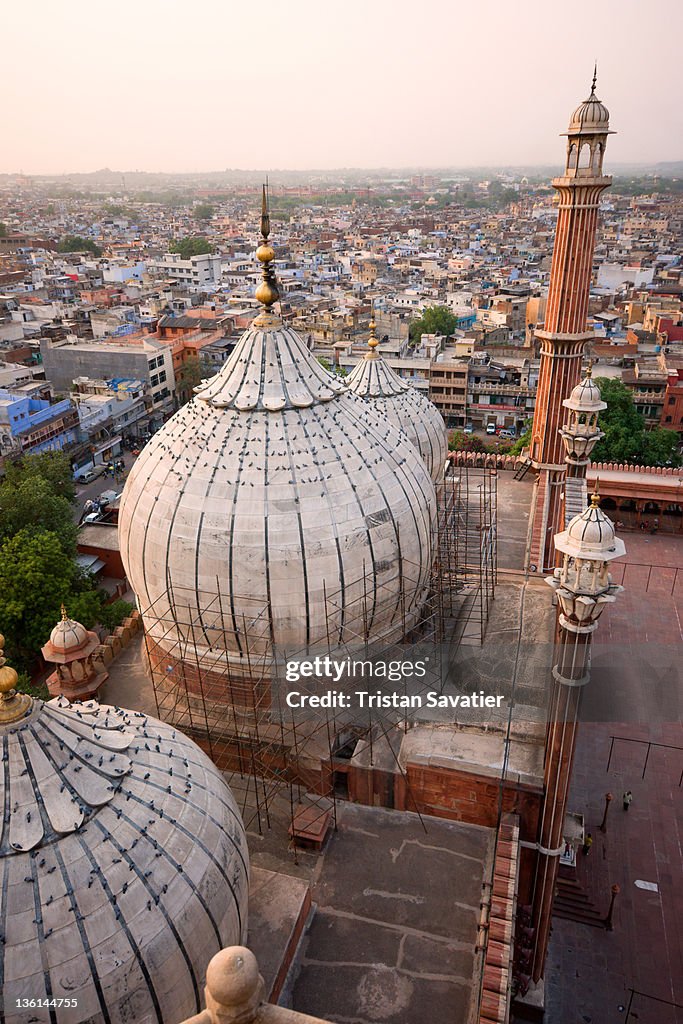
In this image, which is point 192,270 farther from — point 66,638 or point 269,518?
point 269,518

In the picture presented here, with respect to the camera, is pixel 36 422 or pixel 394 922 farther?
pixel 36 422

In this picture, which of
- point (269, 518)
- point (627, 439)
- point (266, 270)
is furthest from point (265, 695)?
point (627, 439)

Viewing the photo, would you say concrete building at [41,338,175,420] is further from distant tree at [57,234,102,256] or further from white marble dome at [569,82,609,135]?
distant tree at [57,234,102,256]

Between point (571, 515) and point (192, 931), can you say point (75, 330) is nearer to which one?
point (571, 515)

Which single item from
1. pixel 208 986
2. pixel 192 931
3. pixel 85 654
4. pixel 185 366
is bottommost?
pixel 185 366

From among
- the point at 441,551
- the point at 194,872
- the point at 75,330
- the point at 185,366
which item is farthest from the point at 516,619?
the point at 75,330

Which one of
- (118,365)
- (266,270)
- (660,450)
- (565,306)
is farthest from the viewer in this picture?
(118,365)

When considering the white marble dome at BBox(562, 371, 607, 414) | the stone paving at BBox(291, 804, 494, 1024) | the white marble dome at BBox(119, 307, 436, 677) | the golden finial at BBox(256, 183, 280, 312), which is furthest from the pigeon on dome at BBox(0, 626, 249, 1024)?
the white marble dome at BBox(562, 371, 607, 414)

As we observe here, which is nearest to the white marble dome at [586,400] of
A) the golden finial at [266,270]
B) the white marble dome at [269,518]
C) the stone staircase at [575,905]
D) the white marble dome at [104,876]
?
the white marble dome at [269,518]
